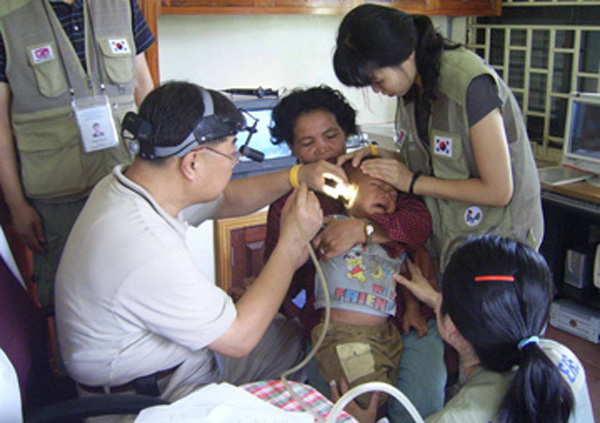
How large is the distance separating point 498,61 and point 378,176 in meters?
2.45

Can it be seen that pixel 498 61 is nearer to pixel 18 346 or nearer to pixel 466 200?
pixel 466 200

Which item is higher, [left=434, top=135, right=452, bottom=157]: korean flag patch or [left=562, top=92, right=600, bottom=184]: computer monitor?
[left=434, top=135, right=452, bottom=157]: korean flag patch

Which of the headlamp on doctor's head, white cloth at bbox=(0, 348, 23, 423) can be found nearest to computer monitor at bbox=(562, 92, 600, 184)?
the headlamp on doctor's head

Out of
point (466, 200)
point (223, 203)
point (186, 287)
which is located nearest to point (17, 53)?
point (223, 203)

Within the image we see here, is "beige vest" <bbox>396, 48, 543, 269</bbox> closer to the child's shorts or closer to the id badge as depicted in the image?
the child's shorts

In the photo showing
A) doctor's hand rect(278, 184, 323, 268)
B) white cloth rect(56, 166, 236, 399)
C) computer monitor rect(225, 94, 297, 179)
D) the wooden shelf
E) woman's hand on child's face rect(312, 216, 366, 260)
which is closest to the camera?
white cloth rect(56, 166, 236, 399)

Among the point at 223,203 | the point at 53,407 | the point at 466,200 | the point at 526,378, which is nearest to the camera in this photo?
the point at 526,378

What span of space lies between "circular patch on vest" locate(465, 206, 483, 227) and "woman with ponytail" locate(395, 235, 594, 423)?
49 cm

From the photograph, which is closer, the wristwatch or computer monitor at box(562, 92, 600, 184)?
the wristwatch

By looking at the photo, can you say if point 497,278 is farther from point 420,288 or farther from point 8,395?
point 8,395

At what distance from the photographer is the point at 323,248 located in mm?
1764

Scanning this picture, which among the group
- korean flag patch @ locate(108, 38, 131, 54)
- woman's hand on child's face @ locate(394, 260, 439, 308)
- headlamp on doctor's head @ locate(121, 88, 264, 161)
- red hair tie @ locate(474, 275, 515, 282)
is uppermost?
korean flag patch @ locate(108, 38, 131, 54)

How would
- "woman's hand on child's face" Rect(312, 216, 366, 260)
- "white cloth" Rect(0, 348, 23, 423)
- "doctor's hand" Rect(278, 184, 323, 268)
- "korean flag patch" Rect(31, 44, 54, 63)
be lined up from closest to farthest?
1. "white cloth" Rect(0, 348, 23, 423)
2. "doctor's hand" Rect(278, 184, 323, 268)
3. "woman's hand on child's face" Rect(312, 216, 366, 260)
4. "korean flag patch" Rect(31, 44, 54, 63)

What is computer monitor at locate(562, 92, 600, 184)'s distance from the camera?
9.80ft
